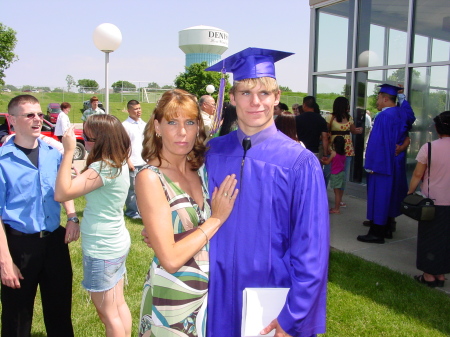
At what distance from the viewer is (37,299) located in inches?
156

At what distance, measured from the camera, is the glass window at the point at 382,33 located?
7.50m

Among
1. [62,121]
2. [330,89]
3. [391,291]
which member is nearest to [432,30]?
[330,89]

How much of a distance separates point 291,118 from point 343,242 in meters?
1.86

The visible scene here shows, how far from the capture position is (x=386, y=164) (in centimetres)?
517

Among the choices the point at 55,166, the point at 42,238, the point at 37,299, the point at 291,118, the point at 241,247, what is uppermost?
the point at 291,118

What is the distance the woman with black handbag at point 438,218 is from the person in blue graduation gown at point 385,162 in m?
1.01

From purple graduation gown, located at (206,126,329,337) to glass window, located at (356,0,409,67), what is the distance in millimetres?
6747

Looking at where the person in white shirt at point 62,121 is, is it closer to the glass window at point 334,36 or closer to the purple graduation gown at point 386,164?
the glass window at point 334,36

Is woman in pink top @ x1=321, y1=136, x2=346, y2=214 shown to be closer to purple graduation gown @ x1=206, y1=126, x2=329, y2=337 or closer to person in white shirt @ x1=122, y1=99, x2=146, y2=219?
person in white shirt @ x1=122, y1=99, x2=146, y2=219

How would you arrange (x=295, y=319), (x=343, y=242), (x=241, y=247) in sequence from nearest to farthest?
(x=295, y=319)
(x=241, y=247)
(x=343, y=242)

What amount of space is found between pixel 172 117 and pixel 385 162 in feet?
13.3

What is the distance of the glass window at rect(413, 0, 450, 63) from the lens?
6.97m

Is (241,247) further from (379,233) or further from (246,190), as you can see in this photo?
(379,233)

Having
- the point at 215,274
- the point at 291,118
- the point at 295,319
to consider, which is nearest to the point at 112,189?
the point at 215,274
